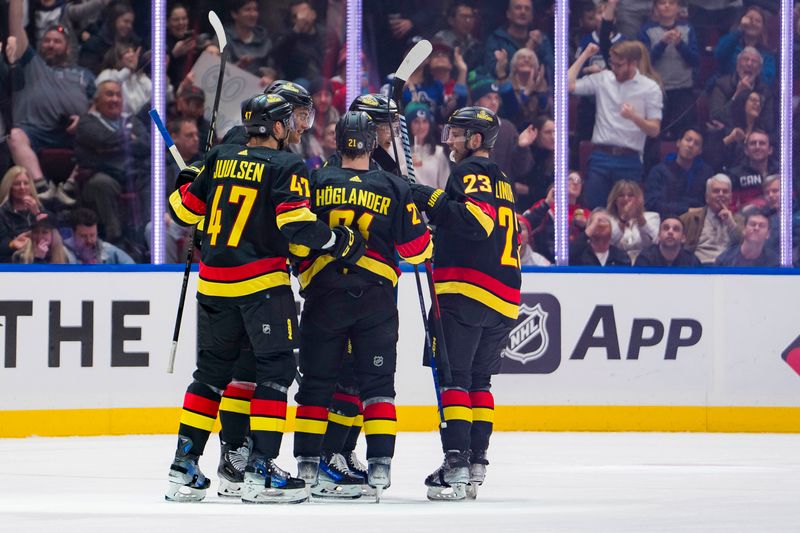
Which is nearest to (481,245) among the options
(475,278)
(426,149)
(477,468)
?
(475,278)

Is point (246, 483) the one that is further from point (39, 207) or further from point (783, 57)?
point (783, 57)

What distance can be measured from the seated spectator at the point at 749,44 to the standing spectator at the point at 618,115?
46cm

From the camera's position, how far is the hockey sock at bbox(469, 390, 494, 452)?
6125mm

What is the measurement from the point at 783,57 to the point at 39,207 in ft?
14.6

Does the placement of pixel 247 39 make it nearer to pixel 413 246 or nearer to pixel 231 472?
pixel 413 246

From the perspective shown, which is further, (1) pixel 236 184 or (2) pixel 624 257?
(2) pixel 624 257

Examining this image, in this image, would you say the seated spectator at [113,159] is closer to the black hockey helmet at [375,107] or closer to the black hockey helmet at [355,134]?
the black hockey helmet at [375,107]

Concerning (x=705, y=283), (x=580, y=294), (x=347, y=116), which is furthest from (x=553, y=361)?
(x=347, y=116)

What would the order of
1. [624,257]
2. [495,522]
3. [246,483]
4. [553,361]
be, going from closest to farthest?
[495,522] < [246,483] < [553,361] < [624,257]

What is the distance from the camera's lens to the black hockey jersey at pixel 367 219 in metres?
5.68

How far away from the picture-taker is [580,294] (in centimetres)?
876

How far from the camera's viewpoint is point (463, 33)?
383 inches

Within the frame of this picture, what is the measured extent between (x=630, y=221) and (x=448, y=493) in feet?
13.3

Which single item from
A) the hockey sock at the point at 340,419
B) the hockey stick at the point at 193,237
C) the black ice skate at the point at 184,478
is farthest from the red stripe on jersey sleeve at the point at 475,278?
the black ice skate at the point at 184,478
